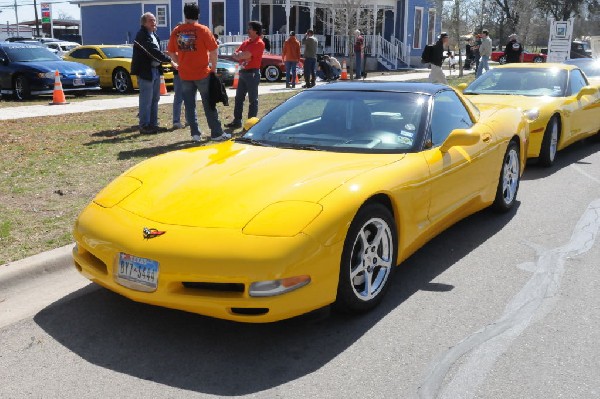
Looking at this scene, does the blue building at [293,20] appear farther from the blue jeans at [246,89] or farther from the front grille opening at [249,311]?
the front grille opening at [249,311]

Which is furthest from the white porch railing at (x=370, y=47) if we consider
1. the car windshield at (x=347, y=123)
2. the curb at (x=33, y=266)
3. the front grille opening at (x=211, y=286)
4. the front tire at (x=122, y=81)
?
the front grille opening at (x=211, y=286)

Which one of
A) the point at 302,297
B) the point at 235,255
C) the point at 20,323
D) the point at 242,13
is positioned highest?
the point at 242,13

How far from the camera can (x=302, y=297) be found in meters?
3.30

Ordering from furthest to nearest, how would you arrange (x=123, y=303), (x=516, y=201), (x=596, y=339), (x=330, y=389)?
(x=516, y=201)
(x=123, y=303)
(x=596, y=339)
(x=330, y=389)

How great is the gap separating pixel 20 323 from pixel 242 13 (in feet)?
98.0

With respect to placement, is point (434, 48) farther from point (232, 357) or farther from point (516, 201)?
point (232, 357)

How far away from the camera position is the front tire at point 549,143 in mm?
8164

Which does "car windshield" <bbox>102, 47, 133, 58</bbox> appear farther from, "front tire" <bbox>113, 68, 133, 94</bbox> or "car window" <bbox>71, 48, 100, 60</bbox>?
"front tire" <bbox>113, 68, 133, 94</bbox>

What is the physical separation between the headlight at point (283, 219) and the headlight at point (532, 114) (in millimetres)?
5242

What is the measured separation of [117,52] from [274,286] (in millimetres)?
17135

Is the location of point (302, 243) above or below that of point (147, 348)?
above

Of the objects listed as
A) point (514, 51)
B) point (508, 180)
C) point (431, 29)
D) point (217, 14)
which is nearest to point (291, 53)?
point (514, 51)

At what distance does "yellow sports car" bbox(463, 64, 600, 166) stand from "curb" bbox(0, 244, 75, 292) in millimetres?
5655

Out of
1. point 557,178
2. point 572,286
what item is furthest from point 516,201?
point 572,286
